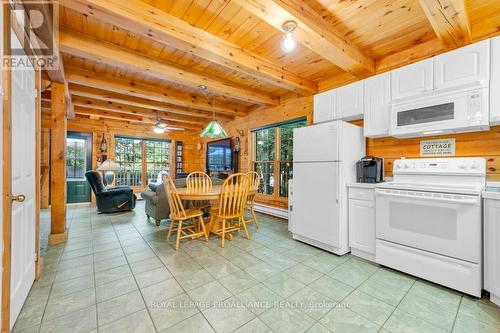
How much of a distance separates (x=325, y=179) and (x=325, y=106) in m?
1.19

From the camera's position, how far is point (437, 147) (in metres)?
2.41

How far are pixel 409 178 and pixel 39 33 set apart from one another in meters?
3.99

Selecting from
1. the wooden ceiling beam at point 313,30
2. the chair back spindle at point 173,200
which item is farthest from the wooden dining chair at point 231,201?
the wooden ceiling beam at point 313,30

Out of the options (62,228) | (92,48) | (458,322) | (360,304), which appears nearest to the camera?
(458,322)

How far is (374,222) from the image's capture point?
2.46m

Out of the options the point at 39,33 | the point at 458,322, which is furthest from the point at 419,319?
the point at 39,33

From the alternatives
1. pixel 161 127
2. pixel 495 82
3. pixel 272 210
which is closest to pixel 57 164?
pixel 161 127

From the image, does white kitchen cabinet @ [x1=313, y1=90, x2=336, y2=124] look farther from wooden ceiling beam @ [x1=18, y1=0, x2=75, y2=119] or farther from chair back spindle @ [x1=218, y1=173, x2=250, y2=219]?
wooden ceiling beam @ [x1=18, y1=0, x2=75, y2=119]

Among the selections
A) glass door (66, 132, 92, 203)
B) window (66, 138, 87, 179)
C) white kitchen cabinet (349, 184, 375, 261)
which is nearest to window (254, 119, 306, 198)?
white kitchen cabinet (349, 184, 375, 261)

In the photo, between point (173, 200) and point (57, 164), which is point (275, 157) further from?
point (57, 164)

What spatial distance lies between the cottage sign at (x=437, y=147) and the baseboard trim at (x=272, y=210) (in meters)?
2.47

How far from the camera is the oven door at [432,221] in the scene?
1.79 metres

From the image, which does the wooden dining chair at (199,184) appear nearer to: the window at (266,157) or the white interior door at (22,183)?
the white interior door at (22,183)

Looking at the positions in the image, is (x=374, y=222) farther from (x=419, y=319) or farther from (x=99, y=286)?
(x=99, y=286)
